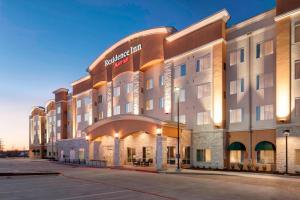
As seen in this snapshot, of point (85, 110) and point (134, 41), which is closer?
point (134, 41)

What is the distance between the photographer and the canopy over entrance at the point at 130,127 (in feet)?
113

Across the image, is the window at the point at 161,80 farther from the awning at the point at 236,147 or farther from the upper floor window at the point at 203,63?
the awning at the point at 236,147

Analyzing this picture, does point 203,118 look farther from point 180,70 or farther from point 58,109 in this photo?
point 58,109

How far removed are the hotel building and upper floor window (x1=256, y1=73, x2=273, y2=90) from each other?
110 mm

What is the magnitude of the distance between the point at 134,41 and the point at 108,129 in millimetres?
15823

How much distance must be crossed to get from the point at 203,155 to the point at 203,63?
38.3 feet

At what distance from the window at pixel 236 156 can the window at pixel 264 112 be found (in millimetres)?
4511

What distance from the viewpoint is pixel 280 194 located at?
54.6ft

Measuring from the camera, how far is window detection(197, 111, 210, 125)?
36709 millimetres

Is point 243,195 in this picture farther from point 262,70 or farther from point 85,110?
point 85,110

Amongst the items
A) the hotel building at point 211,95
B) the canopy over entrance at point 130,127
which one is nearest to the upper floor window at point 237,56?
the hotel building at point 211,95

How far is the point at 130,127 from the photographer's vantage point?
38.3 m

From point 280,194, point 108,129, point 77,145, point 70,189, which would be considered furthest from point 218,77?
point 77,145

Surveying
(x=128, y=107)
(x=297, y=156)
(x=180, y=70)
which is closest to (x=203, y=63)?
(x=180, y=70)
